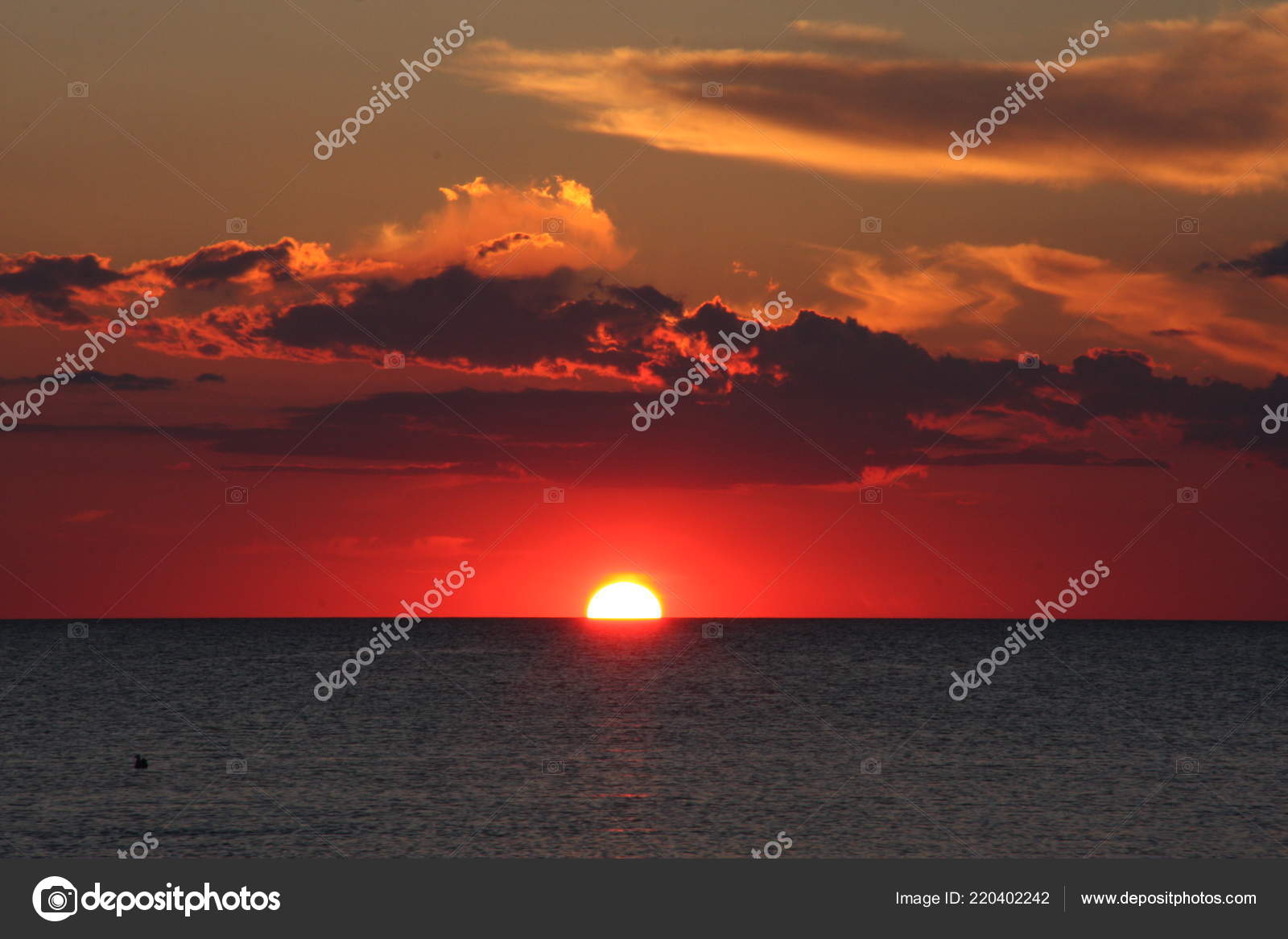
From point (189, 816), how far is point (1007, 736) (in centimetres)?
4888

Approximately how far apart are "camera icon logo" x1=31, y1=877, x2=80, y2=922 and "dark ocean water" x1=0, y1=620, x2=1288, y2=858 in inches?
687

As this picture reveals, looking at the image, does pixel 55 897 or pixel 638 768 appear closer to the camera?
pixel 55 897

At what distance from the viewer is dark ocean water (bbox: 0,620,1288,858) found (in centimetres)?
4169

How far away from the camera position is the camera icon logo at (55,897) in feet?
70.3

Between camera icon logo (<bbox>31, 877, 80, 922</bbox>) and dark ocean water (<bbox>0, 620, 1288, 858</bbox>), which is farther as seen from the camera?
dark ocean water (<bbox>0, 620, 1288, 858</bbox>)

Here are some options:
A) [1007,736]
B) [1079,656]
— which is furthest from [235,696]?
[1079,656]

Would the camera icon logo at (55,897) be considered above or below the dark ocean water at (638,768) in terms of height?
below

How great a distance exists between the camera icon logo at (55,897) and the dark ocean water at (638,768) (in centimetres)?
1745

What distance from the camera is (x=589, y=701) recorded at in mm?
104625

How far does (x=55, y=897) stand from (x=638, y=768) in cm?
3922

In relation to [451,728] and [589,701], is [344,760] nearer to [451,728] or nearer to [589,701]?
[451,728]

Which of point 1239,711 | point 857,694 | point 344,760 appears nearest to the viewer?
point 344,760

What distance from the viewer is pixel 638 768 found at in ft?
Answer: 195

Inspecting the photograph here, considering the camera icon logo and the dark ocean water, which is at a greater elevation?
the dark ocean water
